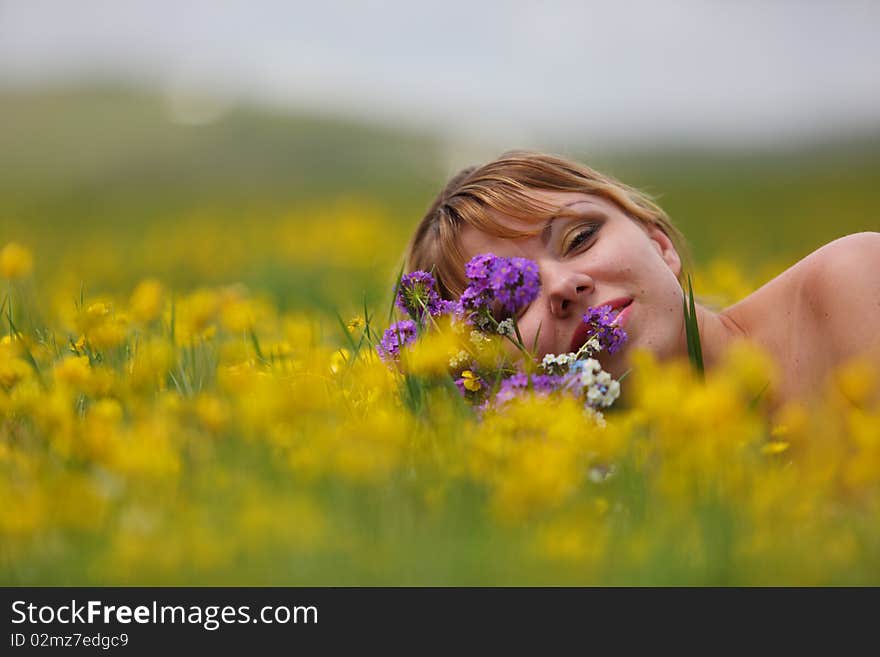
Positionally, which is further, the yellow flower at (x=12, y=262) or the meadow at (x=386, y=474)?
the yellow flower at (x=12, y=262)

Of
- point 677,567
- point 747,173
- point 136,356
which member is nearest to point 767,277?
point 136,356

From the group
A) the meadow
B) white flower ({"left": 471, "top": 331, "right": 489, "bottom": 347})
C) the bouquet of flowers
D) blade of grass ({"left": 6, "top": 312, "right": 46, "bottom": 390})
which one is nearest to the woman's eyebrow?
the bouquet of flowers

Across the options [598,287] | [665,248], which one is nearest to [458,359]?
[598,287]

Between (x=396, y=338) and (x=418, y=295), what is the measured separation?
155 millimetres

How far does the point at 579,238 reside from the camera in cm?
315

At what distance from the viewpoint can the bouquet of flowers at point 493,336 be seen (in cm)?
270

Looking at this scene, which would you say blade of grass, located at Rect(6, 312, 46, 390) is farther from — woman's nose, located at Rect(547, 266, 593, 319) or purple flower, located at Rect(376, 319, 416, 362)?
woman's nose, located at Rect(547, 266, 593, 319)

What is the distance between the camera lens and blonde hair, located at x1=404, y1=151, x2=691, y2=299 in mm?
3322

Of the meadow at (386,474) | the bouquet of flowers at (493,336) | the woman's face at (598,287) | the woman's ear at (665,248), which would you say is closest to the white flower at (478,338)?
the bouquet of flowers at (493,336)

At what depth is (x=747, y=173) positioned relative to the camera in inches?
663

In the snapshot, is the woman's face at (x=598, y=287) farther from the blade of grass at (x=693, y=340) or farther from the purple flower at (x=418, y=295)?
the purple flower at (x=418, y=295)

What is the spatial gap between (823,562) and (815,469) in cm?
34

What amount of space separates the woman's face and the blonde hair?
3.8 inches

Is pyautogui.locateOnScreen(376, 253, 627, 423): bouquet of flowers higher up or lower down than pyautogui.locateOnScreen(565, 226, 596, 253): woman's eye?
lower down
